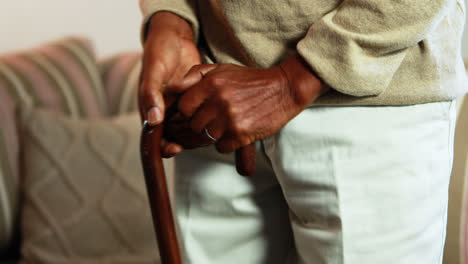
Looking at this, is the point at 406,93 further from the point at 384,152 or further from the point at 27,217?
the point at 27,217

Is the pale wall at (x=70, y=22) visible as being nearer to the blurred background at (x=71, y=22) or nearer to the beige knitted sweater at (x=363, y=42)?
the blurred background at (x=71, y=22)

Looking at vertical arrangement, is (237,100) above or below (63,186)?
above

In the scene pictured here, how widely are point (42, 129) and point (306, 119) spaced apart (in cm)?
92

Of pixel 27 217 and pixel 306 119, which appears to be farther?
pixel 27 217

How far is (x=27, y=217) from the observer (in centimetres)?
119

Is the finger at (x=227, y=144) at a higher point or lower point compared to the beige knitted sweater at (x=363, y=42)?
lower

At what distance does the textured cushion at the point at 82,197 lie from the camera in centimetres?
117

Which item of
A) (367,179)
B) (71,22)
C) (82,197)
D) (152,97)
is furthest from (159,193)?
(71,22)

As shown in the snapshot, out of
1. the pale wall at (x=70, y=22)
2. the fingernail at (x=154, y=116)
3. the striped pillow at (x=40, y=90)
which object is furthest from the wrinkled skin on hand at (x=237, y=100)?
the pale wall at (x=70, y=22)

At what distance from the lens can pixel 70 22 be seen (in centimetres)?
159

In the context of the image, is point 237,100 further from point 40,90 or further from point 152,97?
point 40,90

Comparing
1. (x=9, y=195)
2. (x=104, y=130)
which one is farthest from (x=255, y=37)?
(x=9, y=195)

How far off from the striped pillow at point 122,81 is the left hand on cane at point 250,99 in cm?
96

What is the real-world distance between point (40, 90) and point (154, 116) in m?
0.96
